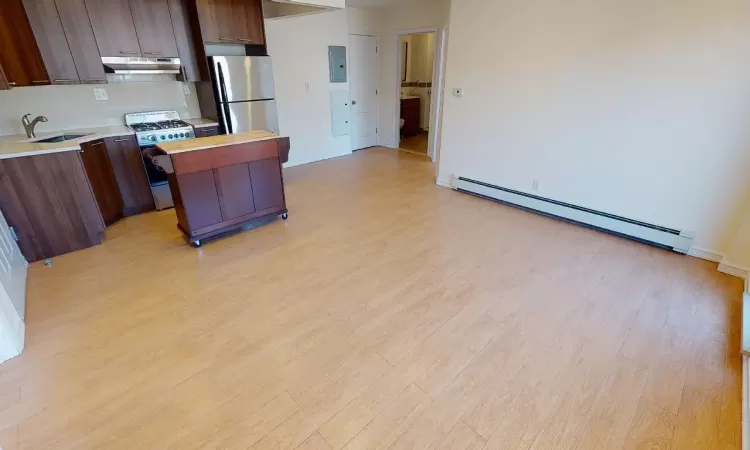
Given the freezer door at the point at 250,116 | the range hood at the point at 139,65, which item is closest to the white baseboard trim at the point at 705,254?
the freezer door at the point at 250,116

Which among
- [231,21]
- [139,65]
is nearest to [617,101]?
[231,21]

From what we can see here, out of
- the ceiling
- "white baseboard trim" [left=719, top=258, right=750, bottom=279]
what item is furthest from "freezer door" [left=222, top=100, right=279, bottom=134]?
"white baseboard trim" [left=719, top=258, right=750, bottom=279]

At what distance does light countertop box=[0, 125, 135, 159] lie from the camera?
2611 mm

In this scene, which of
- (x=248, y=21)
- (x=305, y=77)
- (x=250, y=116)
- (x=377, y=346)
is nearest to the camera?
(x=377, y=346)

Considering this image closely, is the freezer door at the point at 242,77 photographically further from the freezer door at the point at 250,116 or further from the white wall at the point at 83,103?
the white wall at the point at 83,103

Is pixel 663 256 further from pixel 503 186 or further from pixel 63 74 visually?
pixel 63 74

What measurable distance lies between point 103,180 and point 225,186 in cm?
128

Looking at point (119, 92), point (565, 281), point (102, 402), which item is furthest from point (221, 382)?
point (119, 92)

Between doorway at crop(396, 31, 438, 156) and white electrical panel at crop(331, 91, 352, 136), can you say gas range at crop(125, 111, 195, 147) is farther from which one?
doorway at crop(396, 31, 438, 156)

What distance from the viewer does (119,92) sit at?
3705mm

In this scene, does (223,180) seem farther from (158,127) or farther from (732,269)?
(732,269)

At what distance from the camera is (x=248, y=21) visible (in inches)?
156

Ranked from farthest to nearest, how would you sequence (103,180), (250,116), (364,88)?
(364,88) → (250,116) → (103,180)

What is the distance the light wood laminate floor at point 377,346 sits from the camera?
150 cm
